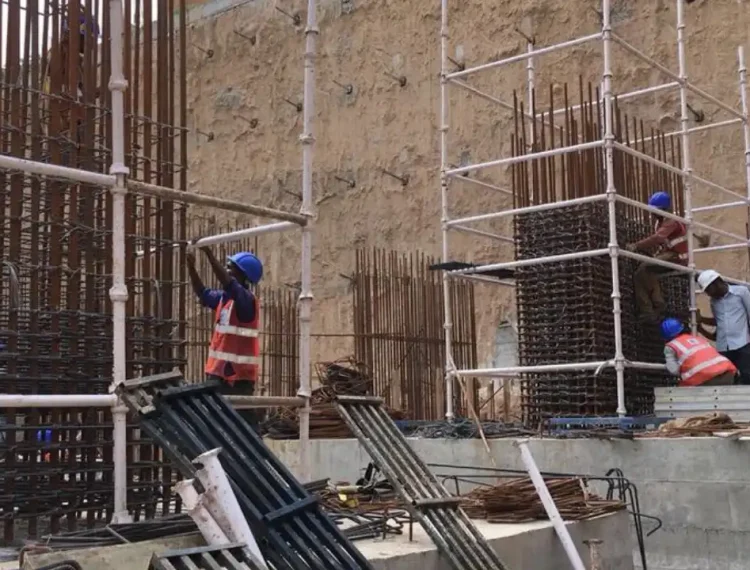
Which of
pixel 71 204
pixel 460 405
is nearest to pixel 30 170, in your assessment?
pixel 71 204

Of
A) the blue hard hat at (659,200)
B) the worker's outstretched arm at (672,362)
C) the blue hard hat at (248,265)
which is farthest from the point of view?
the blue hard hat at (659,200)

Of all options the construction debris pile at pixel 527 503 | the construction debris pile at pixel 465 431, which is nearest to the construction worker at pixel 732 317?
the construction debris pile at pixel 465 431

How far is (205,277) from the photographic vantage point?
1603 centimetres

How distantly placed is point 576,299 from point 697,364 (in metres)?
1.22

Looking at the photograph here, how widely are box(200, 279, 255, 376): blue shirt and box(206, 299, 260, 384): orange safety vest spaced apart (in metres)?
0.02

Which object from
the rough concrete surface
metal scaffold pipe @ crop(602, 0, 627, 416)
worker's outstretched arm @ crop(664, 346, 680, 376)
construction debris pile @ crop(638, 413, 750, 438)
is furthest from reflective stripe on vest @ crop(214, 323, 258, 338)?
worker's outstretched arm @ crop(664, 346, 680, 376)

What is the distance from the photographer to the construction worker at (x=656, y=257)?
31.2 feet

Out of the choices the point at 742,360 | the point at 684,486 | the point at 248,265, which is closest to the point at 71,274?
the point at 248,265

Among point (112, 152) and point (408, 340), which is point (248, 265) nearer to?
point (112, 152)

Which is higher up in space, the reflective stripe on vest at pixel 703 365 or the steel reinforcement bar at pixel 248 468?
the reflective stripe on vest at pixel 703 365

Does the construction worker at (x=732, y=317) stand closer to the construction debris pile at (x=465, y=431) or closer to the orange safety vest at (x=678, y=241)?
the orange safety vest at (x=678, y=241)

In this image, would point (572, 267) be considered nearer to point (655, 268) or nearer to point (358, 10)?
point (655, 268)

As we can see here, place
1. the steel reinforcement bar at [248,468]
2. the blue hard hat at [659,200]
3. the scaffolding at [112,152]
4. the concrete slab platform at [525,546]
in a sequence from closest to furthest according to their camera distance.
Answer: the steel reinforcement bar at [248,468] < the concrete slab platform at [525,546] < the scaffolding at [112,152] < the blue hard hat at [659,200]

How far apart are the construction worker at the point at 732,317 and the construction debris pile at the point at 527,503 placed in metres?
3.62
